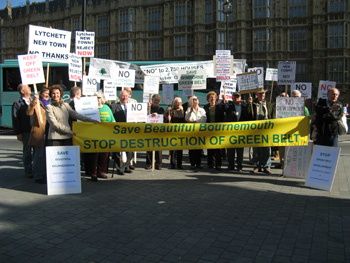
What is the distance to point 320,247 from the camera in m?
4.27

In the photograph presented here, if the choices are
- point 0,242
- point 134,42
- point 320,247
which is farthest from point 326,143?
point 134,42

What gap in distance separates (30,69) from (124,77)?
13.5 feet

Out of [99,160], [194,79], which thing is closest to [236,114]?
[194,79]

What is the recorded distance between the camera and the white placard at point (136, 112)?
31.0 ft

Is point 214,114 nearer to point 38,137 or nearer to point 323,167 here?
point 323,167

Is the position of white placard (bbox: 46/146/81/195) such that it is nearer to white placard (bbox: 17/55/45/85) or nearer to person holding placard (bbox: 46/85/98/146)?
person holding placard (bbox: 46/85/98/146)

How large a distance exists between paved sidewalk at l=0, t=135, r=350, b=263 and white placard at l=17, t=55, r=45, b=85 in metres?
2.21

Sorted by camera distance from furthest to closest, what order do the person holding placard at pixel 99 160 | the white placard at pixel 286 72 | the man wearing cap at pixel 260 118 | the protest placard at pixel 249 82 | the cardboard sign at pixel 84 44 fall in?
the cardboard sign at pixel 84 44 → the white placard at pixel 286 72 → the protest placard at pixel 249 82 → the man wearing cap at pixel 260 118 → the person holding placard at pixel 99 160

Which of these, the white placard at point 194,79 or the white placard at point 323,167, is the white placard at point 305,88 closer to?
the white placard at point 194,79

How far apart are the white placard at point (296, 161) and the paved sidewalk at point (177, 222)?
0.37 metres

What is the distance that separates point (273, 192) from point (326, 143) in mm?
1543

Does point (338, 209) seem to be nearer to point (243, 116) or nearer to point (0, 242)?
point (243, 116)

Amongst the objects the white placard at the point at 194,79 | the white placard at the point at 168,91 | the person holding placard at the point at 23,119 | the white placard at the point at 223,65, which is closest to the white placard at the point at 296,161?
the white placard at the point at 194,79

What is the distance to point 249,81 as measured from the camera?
1123cm
